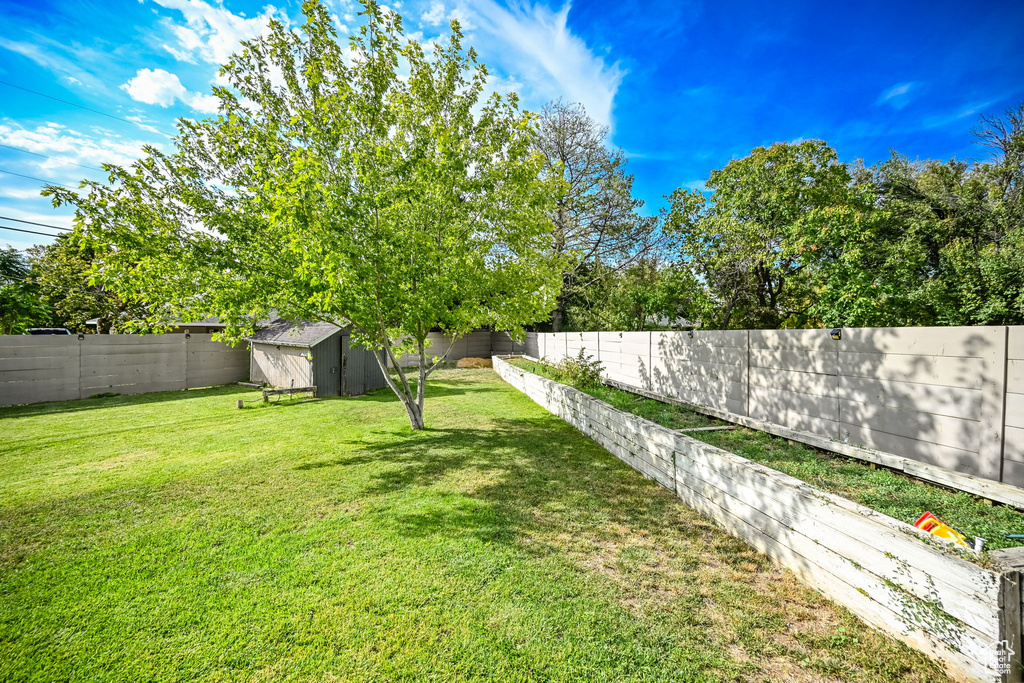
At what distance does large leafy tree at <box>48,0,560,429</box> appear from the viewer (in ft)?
18.6

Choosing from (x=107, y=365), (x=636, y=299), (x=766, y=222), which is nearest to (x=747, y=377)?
(x=766, y=222)

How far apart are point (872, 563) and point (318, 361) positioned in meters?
13.0

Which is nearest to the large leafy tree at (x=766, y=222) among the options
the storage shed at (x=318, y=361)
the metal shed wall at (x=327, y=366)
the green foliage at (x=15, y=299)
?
the storage shed at (x=318, y=361)

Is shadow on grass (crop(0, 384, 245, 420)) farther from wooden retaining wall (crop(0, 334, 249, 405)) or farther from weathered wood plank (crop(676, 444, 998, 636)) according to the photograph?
weathered wood plank (crop(676, 444, 998, 636))

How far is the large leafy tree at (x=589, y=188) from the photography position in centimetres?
1798

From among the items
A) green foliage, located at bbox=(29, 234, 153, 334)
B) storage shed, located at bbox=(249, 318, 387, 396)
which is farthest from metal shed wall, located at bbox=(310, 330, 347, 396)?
green foliage, located at bbox=(29, 234, 153, 334)

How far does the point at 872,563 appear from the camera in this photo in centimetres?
243

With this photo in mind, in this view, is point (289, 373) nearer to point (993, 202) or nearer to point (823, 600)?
point (823, 600)

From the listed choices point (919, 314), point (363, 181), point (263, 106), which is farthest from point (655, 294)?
point (263, 106)

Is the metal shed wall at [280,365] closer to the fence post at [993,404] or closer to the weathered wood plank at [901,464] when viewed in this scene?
the weathered wood plank at [901,464]

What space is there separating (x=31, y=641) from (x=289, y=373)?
37.8 ft

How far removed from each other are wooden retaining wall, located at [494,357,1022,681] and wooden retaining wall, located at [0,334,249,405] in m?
16.0

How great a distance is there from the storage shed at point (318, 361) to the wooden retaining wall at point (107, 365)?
192 cm
